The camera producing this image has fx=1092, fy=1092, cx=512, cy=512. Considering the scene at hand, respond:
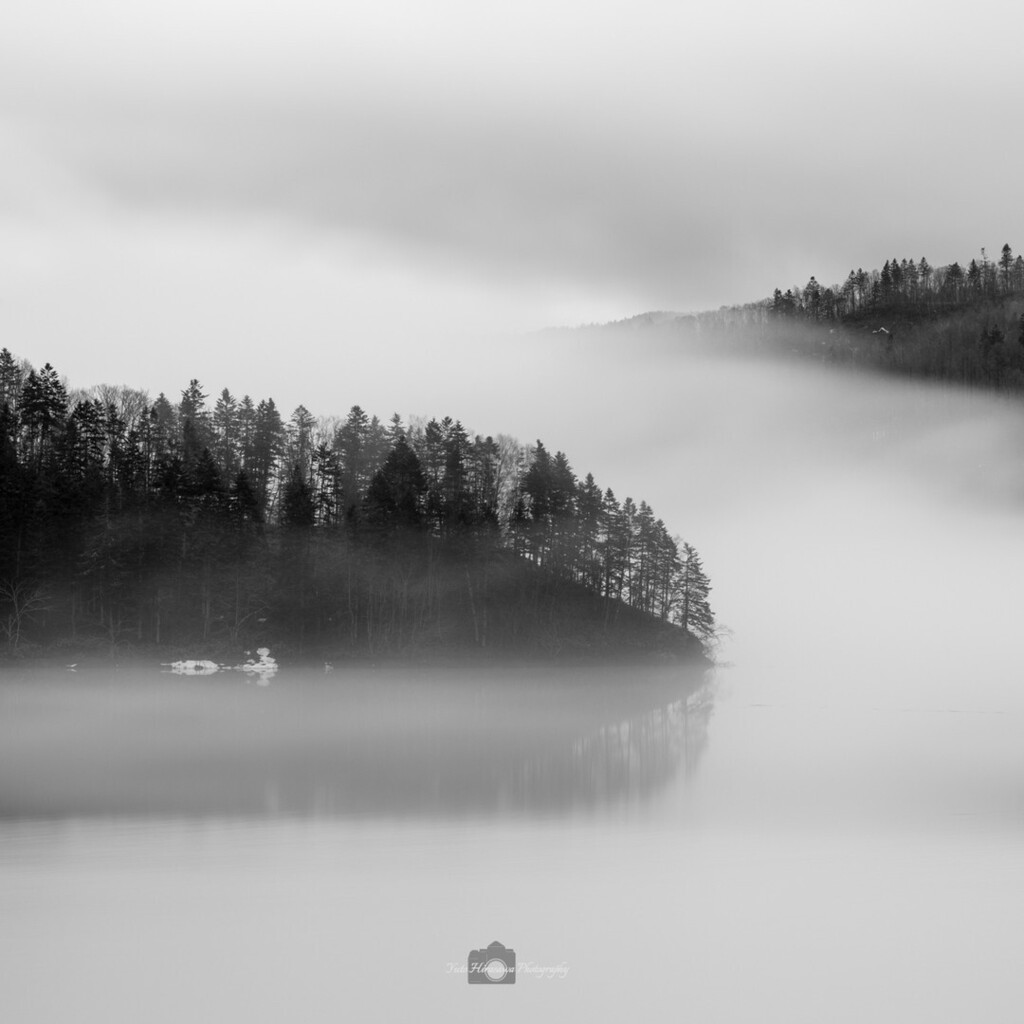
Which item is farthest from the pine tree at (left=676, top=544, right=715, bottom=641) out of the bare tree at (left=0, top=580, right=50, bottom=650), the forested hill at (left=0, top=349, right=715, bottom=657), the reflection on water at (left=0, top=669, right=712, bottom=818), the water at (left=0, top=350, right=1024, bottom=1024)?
the bare tree at (left=0, top=580, right=50, bottom=650)

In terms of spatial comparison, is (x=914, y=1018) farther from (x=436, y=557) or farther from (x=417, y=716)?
(x=436, y=557)

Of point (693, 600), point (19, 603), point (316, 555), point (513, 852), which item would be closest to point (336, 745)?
point (513, 852)

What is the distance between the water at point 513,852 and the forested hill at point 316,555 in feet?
36.7

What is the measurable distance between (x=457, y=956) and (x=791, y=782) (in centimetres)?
1422

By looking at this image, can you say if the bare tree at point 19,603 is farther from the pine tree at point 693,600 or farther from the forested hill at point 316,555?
the pine tree at point 693,600

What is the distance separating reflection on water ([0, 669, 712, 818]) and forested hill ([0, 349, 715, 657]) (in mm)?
8926

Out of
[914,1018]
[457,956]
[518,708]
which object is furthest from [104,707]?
[914,1018]

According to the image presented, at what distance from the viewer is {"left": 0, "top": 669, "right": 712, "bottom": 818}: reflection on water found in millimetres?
22250

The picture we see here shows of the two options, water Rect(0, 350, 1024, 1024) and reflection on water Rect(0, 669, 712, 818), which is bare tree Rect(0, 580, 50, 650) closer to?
reflection on water Rect(0, 669, 712, 818)

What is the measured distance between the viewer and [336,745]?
31375 mm

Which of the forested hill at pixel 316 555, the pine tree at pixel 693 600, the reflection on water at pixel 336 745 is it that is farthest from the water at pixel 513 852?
the pine tree at pixel 693 600

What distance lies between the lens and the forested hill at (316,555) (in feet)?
198

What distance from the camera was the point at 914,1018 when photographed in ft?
34.1

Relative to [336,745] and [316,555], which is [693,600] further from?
[336,745]
